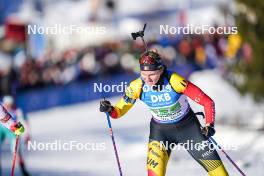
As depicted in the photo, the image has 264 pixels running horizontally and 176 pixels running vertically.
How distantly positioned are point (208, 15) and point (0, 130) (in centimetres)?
2038

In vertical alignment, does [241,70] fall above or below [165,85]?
below

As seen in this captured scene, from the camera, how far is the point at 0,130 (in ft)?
34.4

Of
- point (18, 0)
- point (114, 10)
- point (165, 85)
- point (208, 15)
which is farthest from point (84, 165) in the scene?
point (18, 0)

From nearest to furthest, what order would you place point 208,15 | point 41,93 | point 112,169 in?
1. point 112,169
2. point 41,93
3. point 208,15

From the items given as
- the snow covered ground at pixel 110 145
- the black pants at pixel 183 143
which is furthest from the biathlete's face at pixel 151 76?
the snow covered ground at pixel 110 145

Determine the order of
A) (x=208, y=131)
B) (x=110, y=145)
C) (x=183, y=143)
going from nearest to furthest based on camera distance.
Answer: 1. (x=208, y=131)
2. (x=183, y=143)
3. (x=110, y=145)

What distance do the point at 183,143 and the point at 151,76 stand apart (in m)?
0.93

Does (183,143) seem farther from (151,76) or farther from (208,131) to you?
(151,76)

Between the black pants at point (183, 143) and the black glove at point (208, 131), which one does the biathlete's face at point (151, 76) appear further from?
the black glove at point (208, 131)

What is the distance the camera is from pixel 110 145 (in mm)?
14727

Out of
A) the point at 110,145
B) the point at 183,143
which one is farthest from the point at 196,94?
the point at 110,145

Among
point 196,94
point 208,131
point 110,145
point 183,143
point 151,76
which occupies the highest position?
point 151,76

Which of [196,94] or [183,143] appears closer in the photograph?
[196,94]

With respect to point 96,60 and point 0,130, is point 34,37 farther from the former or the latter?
point 0,130
